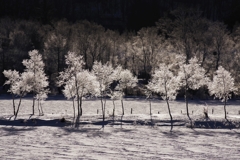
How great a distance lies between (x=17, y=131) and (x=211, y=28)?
47049 mm

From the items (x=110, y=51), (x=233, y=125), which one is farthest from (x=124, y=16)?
(x=233, y=125)

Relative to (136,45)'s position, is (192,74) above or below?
below

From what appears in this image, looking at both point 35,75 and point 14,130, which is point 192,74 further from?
point 14,130

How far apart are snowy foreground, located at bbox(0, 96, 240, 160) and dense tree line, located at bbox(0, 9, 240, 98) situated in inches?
1022

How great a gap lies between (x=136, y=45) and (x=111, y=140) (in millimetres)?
47990

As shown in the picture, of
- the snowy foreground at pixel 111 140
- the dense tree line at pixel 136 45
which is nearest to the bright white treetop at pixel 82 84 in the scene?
the snowy foreground at pixel 111 140

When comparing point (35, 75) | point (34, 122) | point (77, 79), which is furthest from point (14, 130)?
point (35, 75)

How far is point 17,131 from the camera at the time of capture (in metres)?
33.2

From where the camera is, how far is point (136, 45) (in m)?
74.3

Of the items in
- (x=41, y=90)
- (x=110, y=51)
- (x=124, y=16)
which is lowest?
(x=41, y=90)

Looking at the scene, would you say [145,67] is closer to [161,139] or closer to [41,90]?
[41,90]

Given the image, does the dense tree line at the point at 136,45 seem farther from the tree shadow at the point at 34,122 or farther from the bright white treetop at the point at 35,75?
the tree shadow at the point at 34,122

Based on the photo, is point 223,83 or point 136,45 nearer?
point 223,83

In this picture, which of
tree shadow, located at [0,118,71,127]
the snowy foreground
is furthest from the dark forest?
tree shadow, located at [0,118,71,127]
